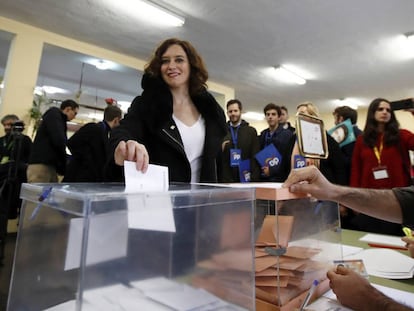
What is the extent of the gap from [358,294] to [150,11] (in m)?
2.83

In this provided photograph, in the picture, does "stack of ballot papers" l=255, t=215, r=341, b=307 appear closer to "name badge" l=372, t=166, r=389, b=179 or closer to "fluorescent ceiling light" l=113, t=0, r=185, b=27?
"name badge" l=372, t=166, r=389, b=179

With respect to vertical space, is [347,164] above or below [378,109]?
below

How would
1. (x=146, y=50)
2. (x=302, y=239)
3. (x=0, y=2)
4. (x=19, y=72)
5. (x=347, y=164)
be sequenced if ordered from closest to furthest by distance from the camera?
(x=302, y=239) → (x=347, y=164) → (x=0, y=2) → (x=19, y=72) → (x=146, y=50)

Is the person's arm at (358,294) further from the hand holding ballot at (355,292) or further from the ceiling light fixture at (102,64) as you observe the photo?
the ceiling light fixture at (102,64)

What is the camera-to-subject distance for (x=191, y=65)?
104cm

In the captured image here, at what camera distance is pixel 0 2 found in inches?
101

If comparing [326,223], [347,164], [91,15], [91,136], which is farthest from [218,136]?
[91,15]

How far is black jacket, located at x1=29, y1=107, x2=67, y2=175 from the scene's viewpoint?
226 cm

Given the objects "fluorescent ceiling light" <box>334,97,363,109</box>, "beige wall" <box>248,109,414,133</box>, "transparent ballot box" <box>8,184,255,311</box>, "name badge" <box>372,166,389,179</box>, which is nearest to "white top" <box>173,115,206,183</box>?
"transparent ballot box" <box>8,184,255,311</box>

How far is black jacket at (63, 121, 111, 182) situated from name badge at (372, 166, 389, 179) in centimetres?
198

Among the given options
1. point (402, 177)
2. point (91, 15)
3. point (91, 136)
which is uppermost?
point (91, 15)

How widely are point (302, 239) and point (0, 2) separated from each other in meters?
3.43

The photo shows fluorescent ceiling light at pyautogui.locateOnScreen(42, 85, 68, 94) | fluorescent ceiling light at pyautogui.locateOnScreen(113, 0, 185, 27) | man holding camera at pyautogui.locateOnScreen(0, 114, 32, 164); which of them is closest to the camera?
man holding camera at pyautogui.locateOnScreen(0, 114, 32, 164)

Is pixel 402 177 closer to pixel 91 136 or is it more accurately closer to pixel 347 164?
pixel 347 164
